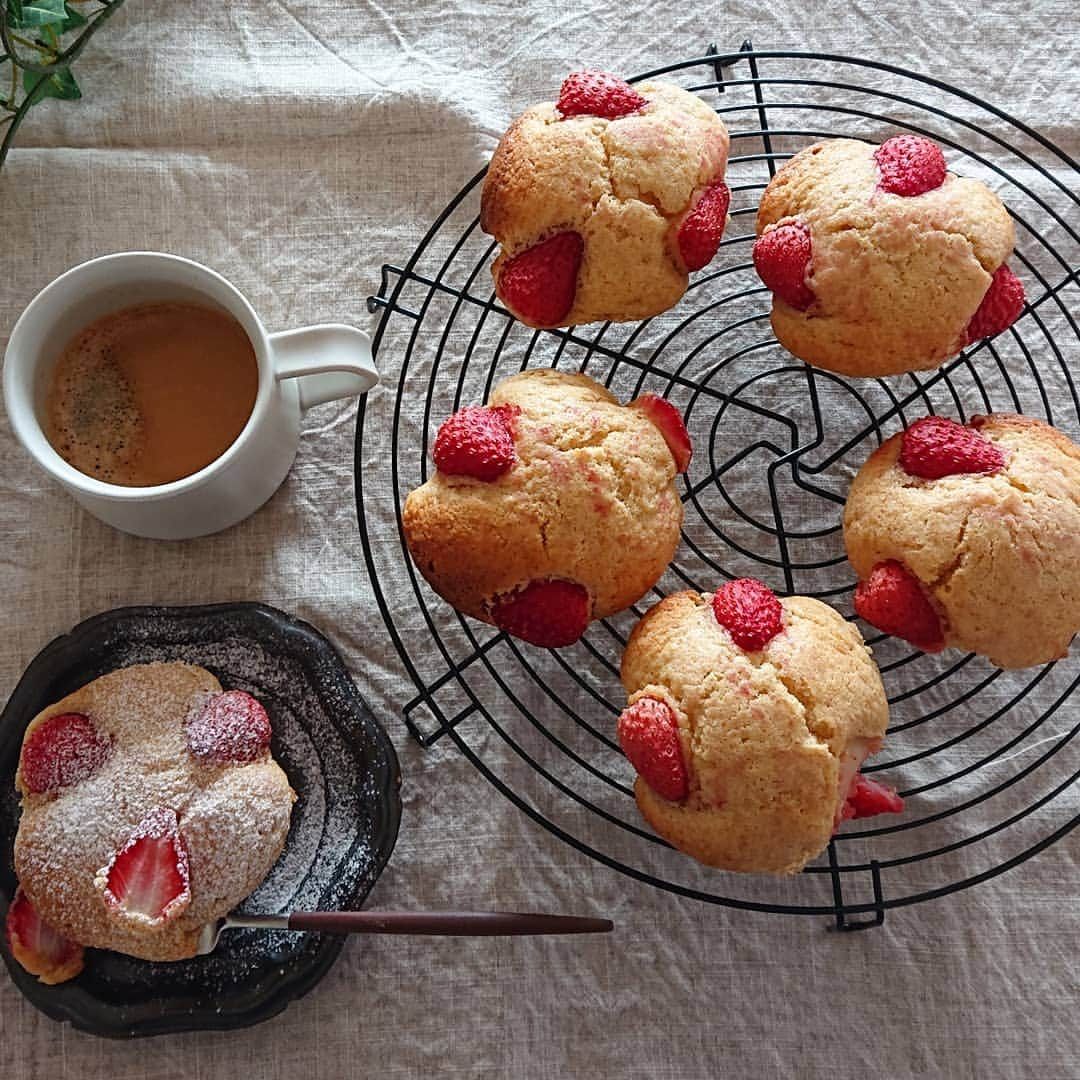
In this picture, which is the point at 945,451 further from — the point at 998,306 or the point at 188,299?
the point at 188,299

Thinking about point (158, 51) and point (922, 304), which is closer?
point (922, 304)

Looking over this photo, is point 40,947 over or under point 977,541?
under

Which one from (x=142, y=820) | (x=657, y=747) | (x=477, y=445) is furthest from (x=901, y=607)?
(x=142, y=820)

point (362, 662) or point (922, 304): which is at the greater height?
point (922, 304)

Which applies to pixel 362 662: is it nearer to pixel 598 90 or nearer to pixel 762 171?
pixel 598 90

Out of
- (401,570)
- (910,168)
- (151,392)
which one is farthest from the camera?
(401,570)

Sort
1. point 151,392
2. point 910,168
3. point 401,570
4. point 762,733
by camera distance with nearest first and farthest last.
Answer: point 762,733 → point 910,168 → point 151,392 → point 401,570

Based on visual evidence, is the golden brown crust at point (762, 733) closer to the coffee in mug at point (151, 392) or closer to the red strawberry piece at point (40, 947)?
the coffee in mug at point (151, 392)

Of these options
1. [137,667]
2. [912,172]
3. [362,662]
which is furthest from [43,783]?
[912,172]

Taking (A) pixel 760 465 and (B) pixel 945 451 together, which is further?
(A) pixel 760 465
